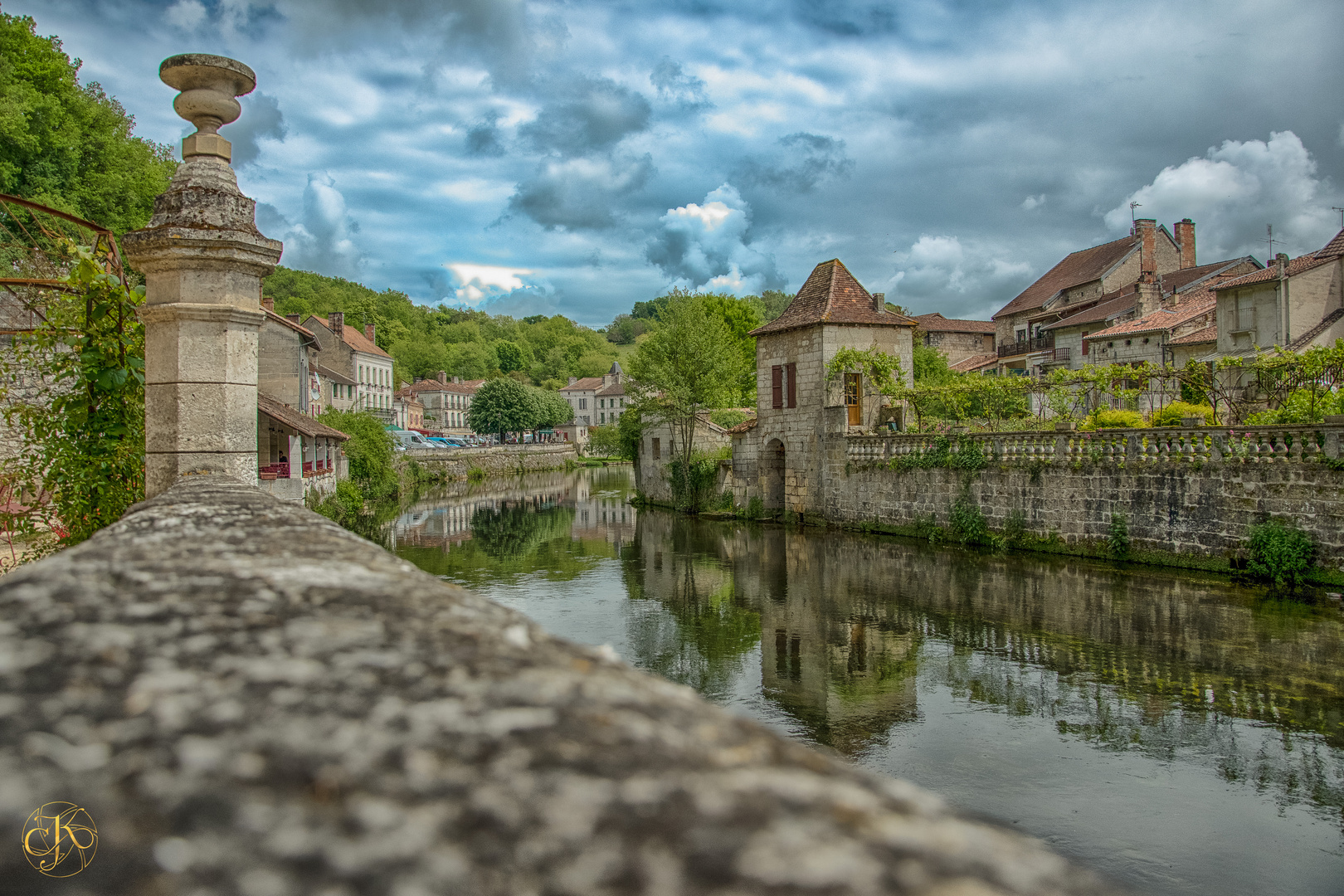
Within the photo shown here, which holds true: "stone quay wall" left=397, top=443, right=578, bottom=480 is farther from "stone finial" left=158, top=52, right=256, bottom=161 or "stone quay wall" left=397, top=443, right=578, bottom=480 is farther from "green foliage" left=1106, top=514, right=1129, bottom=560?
"stone finial" left=158, top=52, right=256, bottom=161

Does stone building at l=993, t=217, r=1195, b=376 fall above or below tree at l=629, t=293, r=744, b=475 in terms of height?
above

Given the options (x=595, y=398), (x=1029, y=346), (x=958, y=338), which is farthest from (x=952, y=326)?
(x=595, y=398)

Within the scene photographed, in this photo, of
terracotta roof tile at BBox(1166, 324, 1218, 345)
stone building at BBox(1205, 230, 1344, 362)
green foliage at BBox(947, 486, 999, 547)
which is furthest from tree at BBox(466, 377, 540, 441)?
green foliage at BBox(947, 486, 999, 547)

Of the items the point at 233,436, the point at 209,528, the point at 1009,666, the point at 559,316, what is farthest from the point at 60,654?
the point at 559,316

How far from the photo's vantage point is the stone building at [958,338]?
5878 cm

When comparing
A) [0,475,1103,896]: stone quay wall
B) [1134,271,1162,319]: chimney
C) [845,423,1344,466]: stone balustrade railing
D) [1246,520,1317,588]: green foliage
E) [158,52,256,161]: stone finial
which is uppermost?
[1134,271,1162,319]: chimney

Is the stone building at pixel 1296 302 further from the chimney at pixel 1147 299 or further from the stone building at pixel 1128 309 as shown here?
the chimney at pixel 1147 299

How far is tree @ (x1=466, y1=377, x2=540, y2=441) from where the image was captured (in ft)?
266

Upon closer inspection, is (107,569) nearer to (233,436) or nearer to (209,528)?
(209,528)

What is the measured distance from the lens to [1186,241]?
4697 centimetres

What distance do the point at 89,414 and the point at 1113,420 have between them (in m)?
21.2

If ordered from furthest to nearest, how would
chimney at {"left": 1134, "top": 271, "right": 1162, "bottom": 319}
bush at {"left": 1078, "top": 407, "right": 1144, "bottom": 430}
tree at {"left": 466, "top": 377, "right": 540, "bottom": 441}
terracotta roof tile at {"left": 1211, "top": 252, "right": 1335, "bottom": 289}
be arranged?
tree at {"left": 466, "top": 377, "right": 540, "bottom": 441}, chimney at {"left": 1134, "top": 271, "right": 1162, "bottom": 319}, terracotta roof tile at {"left": 1211, "top": 252, "right": 1335, "bottom": 289}, bush at {"left": 1078, "top": 407, "right": 1144, "bottom": 430}

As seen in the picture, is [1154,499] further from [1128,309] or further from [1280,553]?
[1128,309]

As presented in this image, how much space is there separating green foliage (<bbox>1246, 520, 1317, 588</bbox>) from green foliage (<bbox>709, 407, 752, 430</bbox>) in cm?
2164
